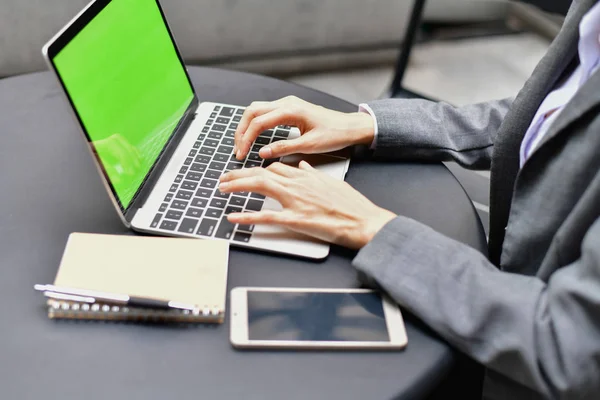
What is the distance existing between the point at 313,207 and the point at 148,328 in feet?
0.79

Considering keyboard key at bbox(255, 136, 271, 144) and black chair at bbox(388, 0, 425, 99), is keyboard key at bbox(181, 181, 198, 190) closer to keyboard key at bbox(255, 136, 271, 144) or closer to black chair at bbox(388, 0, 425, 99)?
keyboard key at bbox(255, 136, 271, 144)

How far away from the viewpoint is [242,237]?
69 centimetres

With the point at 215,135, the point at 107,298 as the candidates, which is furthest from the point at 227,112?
the point at 107,298

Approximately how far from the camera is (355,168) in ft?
2.82

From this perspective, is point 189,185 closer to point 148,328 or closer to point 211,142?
point 211,142

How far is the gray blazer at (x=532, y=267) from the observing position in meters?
0.55

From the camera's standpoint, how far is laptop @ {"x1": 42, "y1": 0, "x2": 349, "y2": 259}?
0.65m

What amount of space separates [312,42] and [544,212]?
69.3 inches

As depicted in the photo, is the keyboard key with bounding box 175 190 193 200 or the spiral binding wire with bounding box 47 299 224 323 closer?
the spiral binding wire with bounding box 47 299 224 323

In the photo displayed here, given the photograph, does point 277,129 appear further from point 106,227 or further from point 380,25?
point 380,25

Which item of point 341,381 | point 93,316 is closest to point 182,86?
point 93,316

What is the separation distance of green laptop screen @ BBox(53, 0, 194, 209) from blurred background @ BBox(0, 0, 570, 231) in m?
1.12

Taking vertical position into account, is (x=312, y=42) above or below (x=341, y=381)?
below

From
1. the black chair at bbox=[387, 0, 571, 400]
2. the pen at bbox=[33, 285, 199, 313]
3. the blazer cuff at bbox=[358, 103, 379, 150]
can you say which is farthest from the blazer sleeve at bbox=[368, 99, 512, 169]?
the pen at bbox=[33, 285, 199, 313]
